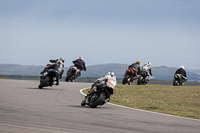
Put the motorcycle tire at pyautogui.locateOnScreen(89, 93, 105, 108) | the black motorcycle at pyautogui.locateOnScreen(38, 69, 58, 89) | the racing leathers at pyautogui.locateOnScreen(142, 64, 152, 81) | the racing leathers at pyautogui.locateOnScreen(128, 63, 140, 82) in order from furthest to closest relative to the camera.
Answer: the racing leathers at pyautogui.locateOnScreen(142, 64, 152, 81) < the racing leathers at pyautogui.locateOnScreen(128, 63, 140, 82) < the black motorcycle at pyautogui.locateOnScreen(38, 69, 58, 89) < the motorcycle tire at pyautogui.locateOnScreen(89, 93, 105, 108)

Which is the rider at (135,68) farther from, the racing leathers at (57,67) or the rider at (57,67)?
the racing leathers at (57,67)

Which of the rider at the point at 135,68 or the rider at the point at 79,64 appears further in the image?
the rider at the point at 79,64

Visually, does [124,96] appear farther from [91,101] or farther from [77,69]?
[77,69]

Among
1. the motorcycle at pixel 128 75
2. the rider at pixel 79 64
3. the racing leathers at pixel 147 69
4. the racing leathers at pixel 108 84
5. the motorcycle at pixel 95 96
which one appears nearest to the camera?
the motorcycle at pixel 95 96

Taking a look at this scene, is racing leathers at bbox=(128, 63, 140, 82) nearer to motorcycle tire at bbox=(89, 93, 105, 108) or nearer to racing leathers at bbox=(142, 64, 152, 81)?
racing leathers at bbox=(142, 64, 152, 81)

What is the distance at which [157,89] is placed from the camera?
24.4 metres

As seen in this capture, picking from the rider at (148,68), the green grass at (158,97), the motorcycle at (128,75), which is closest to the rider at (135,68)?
the motorcycle at (128,75)

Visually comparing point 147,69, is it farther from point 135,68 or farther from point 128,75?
point 128,75

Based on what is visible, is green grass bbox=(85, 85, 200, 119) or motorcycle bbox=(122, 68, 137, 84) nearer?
green grass bbox=(85, 85, 200, 119)

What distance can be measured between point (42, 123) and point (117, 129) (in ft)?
5.55

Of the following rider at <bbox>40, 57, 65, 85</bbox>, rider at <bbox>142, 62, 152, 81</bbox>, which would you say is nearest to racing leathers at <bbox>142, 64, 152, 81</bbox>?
rider at <bbox>142, 62, 152, 81</bbox>

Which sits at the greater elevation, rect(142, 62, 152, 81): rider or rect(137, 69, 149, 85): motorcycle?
rect(142, 62, 152, 81): rider

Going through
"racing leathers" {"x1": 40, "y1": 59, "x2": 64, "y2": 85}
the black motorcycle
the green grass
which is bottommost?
the green grass

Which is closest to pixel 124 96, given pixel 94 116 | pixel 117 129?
pixel 94 116
